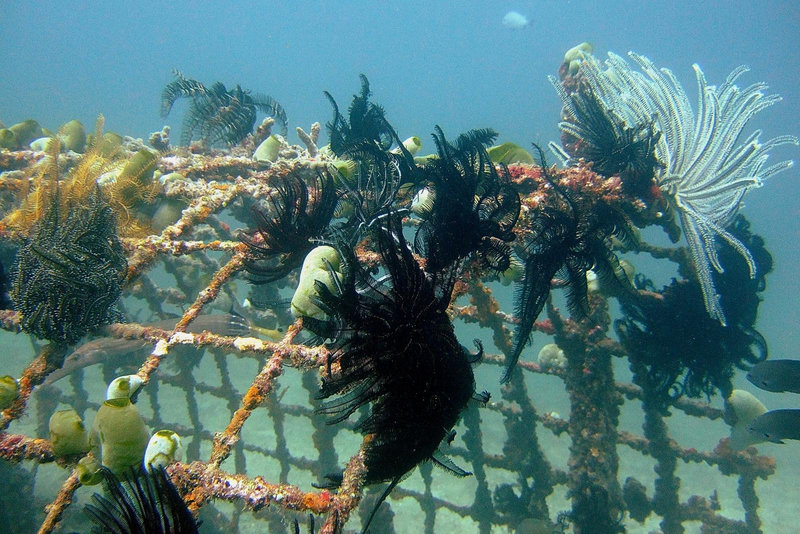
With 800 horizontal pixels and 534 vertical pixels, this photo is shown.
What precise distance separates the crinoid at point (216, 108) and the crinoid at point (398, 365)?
20.1 feet

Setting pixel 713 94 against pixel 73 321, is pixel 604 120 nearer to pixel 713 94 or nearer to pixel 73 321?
pixel 713 94

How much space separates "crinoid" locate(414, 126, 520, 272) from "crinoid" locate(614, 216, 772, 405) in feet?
12.9

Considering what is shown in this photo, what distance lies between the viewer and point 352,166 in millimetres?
4762

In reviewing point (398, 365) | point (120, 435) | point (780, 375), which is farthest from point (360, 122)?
point (780, 375)

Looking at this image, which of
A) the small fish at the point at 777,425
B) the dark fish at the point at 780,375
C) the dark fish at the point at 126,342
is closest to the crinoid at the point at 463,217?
the dark fish at the point at 126,342

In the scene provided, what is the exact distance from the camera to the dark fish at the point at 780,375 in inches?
232

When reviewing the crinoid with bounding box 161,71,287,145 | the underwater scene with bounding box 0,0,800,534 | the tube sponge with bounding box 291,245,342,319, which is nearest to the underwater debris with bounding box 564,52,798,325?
the underwater scene with bounding box 0,0,800,534

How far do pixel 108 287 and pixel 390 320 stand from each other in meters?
3.19

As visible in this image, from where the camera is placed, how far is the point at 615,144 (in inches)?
218

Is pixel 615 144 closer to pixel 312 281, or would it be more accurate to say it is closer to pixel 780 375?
pixel 780 375

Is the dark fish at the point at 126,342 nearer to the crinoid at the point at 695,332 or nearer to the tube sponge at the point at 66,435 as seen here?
the tube sponge at the point at 66,435

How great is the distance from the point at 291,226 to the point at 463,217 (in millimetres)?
1871

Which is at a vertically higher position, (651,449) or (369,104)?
(369,104)

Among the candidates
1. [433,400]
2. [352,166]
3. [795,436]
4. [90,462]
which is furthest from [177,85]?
[795,436]
